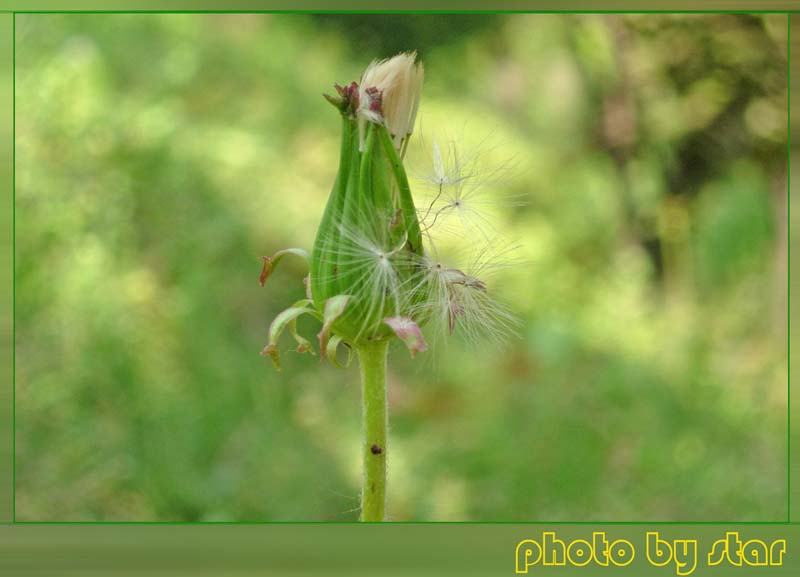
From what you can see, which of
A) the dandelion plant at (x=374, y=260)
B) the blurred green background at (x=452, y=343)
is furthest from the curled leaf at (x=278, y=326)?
the blurred green background at (x=452, y=343)

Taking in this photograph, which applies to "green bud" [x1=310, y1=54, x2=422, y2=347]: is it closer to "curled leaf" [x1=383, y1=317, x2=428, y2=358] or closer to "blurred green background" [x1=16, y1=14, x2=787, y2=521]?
"curled leaf" [x1=383, y1=317, x2=428, y2=358]

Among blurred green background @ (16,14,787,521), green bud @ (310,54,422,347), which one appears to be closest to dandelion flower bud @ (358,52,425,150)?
green bud @ (310,54,422,347)

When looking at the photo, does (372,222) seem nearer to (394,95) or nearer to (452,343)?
(394,95)

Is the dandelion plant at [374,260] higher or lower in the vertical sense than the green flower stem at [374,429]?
higher

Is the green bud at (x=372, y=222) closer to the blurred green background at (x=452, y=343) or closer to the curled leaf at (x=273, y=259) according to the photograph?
the curled leaf at (x=273, y=259)

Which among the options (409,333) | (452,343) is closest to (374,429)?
(409,333)
